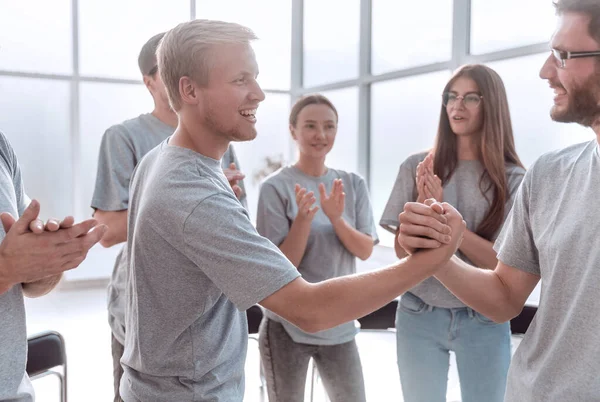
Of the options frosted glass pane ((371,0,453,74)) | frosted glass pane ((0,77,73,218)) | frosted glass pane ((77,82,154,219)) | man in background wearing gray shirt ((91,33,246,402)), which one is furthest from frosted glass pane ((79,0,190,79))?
man in background wearing gray shirt ((91,33,246,402))

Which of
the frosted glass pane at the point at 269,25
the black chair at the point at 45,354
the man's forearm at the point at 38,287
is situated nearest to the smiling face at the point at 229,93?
the man's forearm at the point at 38,287

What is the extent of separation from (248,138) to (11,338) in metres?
0.70

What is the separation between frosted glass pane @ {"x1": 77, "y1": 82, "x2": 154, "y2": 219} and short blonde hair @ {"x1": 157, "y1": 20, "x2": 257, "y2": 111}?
18.5 feet

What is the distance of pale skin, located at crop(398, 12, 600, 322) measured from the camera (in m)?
1.31

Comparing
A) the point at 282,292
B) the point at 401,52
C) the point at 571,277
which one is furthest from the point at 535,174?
the point at 401,52

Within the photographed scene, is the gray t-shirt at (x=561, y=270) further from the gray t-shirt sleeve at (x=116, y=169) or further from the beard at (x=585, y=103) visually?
the gray t-shirt sleeve at (x=116, y=169)

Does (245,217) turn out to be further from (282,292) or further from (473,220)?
(473,220)

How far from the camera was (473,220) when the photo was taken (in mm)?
2133

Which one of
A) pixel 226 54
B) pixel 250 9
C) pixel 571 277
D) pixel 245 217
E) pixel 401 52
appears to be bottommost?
pixel 571 277

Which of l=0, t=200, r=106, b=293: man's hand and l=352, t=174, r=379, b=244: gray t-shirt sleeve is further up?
l=0, t=200, r=106, b=293: man's hand

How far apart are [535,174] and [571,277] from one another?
290 mm

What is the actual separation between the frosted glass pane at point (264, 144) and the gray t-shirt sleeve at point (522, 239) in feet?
20.0

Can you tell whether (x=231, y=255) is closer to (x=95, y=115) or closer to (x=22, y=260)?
(x=22, y=260)

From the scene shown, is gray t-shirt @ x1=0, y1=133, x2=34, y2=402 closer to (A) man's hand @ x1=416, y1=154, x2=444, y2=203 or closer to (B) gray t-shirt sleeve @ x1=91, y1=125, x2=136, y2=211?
(B) gray t-shirt sleeve @ x1=91, y1=125, x2=136, y2=211
